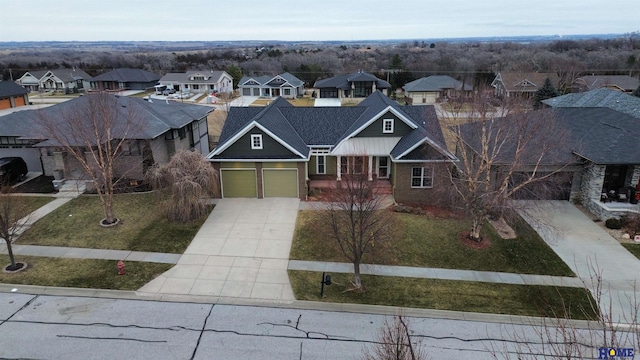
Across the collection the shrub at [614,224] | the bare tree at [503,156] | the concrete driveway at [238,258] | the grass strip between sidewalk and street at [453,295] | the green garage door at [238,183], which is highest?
the bare tree at [503,156]

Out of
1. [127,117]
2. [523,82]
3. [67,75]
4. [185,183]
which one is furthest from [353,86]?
[67,75]

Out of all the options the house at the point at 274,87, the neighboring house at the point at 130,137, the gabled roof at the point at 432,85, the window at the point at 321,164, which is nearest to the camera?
the neighboring house at the point at 130,137

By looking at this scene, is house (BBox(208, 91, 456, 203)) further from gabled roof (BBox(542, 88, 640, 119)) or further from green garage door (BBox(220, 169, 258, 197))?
gabled roof (BBox(542, 88, 640, 119))

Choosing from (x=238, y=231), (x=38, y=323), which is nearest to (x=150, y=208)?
(x=238, y=231)

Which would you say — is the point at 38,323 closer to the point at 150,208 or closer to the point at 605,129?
the point at 150,208

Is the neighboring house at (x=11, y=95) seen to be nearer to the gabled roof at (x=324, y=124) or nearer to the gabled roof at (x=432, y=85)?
the gabled roof at (x=324, y=124)

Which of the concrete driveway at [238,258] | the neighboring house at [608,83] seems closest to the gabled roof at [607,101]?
the neighboring house at [608,83]

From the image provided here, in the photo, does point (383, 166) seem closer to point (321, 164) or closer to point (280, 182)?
point (321, 164)
